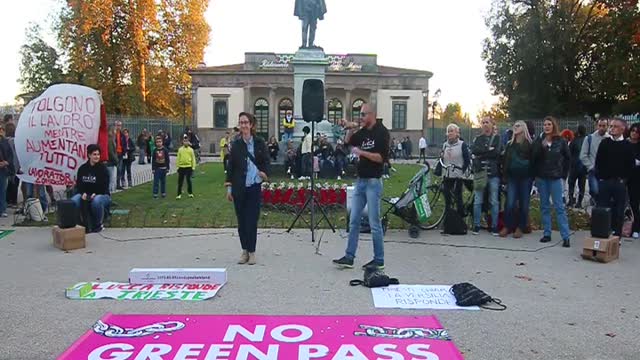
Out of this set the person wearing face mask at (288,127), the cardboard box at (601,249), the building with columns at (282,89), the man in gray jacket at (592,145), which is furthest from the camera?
the building with columns at (282,89)

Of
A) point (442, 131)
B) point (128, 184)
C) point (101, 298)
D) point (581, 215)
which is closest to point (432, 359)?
point (101, 298)

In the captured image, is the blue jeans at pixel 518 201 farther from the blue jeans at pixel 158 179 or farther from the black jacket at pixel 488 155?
the blue jeans at pixel 158 179

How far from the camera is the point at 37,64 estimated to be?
5841 centimetres

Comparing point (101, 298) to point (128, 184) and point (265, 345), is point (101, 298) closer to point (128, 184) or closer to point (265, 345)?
point (265, 345)

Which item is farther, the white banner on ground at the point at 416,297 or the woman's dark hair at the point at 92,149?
the woman's dark hair at the point at 92,149

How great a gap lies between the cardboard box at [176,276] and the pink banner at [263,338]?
1119 millimetres

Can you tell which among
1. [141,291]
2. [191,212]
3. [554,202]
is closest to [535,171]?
[554,202]

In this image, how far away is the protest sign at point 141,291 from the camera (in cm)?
600

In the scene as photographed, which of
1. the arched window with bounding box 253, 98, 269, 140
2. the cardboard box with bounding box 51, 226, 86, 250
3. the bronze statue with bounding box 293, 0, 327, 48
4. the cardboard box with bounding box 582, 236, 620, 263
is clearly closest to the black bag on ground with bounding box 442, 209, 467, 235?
the cardboard box with bounding box 582, 236, 620, 263

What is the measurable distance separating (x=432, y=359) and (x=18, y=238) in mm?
7715

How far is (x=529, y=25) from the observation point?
1606 inches

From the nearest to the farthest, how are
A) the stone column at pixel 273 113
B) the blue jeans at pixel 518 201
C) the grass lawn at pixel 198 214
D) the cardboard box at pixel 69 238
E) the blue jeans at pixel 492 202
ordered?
the cardboard box at pixel 69 238
the blue jeans at pixel 518 201
the blue jeans at pixel 492 202
the grass lawn at pixel 198 214
the stone column at pixel 273 113

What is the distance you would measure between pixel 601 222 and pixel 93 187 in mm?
8191

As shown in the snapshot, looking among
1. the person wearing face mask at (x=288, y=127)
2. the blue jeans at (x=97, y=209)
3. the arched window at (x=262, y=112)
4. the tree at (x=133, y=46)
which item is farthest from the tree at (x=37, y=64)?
the blue jeans at (x=97, y=209)
